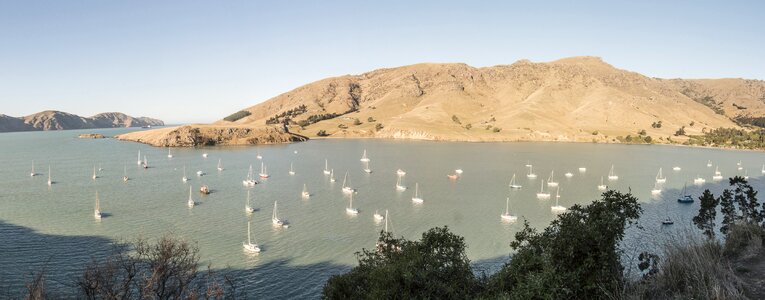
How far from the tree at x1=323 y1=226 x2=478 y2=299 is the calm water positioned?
10.5 meters

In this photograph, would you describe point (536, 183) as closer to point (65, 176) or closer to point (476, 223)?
point (476, 223)

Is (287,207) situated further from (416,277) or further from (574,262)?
(574,262)

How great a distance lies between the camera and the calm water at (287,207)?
46.9m

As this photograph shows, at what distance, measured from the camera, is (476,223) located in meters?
63.7

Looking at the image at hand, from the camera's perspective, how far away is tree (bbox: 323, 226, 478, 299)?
22469 mm

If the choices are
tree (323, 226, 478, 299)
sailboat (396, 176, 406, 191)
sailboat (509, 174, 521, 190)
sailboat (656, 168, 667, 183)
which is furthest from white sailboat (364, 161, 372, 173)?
tree (323, 226, 478, 299)

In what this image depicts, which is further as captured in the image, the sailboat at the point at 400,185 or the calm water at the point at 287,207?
the sailboat at the point at 400,185

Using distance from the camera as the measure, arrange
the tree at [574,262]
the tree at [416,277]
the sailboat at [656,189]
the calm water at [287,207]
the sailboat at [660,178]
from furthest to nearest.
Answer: the sailboat at [660,178], the sailboat at [656,189], the calm water at [287,207], the tree at [416,277], the tree at [574,262]

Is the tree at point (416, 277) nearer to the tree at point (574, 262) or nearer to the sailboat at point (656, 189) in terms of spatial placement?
the tree at point (574, 262)

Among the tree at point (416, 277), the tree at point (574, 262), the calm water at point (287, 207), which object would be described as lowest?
the calm water at point (287, 207)

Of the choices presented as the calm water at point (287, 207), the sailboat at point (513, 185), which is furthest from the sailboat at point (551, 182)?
the sailboat at point (513, 185)

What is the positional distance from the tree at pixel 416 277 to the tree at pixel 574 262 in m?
2.79

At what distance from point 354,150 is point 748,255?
514ft

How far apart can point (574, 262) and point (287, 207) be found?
5940 cm
